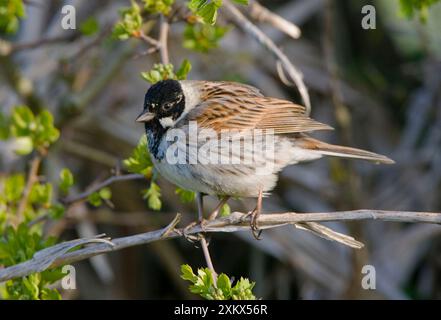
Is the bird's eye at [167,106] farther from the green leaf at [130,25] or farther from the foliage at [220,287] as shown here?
the foliage at [220,287]

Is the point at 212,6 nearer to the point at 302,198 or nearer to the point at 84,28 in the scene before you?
the point at 84,28

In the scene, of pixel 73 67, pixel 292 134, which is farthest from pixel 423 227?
pixel 73 67

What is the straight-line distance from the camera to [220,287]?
7.51 ft

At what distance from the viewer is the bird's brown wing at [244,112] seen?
2.89m

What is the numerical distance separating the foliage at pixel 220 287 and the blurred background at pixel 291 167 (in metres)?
1.77

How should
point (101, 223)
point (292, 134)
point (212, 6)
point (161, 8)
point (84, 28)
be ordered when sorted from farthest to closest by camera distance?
point (101, 223) → point (84, 28) → point (292, 134) → point (161, 8) → point (212, 6)

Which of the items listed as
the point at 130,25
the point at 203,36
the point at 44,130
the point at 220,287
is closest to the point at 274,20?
the point at 203,36

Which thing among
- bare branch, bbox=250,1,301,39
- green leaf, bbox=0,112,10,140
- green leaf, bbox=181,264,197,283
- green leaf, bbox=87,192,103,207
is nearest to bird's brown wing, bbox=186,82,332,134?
bare branch, bbox=250,1,301,39

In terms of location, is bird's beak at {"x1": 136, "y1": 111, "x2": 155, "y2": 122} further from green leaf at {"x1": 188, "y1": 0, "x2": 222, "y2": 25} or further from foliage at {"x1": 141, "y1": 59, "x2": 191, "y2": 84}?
green leaf at {"x1": 188, "y1": 0, "x2": 222, "y2": 25}

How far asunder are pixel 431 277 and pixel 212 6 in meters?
2.69

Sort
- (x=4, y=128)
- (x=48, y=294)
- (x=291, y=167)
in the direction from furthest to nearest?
(x=291, y=167), (x=4, y=128), (x=48, y=294)

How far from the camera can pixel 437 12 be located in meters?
4.54

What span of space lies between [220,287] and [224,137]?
69 centimetres

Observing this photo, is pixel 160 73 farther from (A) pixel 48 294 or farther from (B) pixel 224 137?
(A) pixel 48 294
